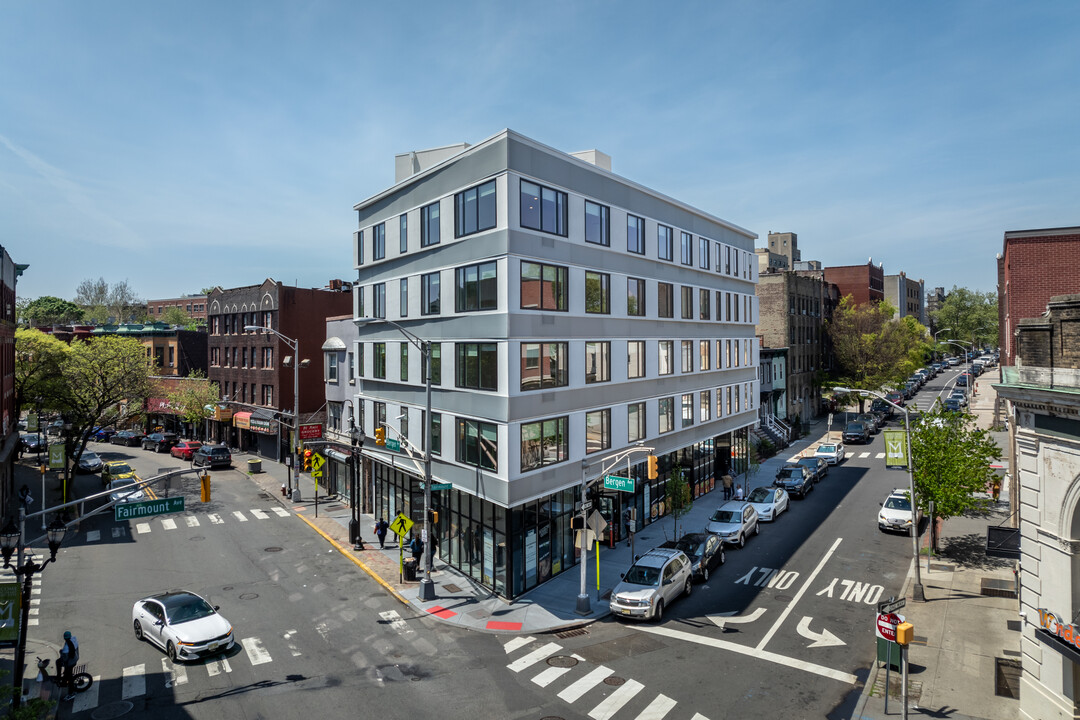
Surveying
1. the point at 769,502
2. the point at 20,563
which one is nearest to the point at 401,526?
the point at 20,563

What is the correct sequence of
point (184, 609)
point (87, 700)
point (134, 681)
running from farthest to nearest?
1. point (184, 609)
2. point (134, 681)
3. point (87, 700)

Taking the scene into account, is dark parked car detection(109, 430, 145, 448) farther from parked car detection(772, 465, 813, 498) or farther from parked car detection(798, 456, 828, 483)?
parked car detection(798, 456, 828, 483)

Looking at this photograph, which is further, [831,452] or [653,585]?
[831,452]

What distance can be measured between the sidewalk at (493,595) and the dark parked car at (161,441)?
30485 millimetres

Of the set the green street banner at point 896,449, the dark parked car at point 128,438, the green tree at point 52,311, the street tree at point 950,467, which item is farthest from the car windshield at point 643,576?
the green tree at point 52,311

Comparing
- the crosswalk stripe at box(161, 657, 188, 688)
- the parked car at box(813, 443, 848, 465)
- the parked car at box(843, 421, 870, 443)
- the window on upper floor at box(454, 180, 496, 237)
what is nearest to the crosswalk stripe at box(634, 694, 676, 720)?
the crosswalk stripe at box(161, 657, 188, 688)

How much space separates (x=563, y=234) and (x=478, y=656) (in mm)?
15377

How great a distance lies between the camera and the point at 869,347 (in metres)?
68.6

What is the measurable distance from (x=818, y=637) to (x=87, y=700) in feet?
66.6

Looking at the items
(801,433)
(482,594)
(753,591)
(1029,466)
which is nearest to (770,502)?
(753,591)

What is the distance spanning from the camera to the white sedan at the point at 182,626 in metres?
17.8

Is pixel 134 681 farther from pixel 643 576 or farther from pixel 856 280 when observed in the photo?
pixel 856 280

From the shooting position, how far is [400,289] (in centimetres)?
2930

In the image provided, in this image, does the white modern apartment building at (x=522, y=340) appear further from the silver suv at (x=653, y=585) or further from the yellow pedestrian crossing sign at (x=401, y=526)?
the silver suv at (x=653, y=585)
